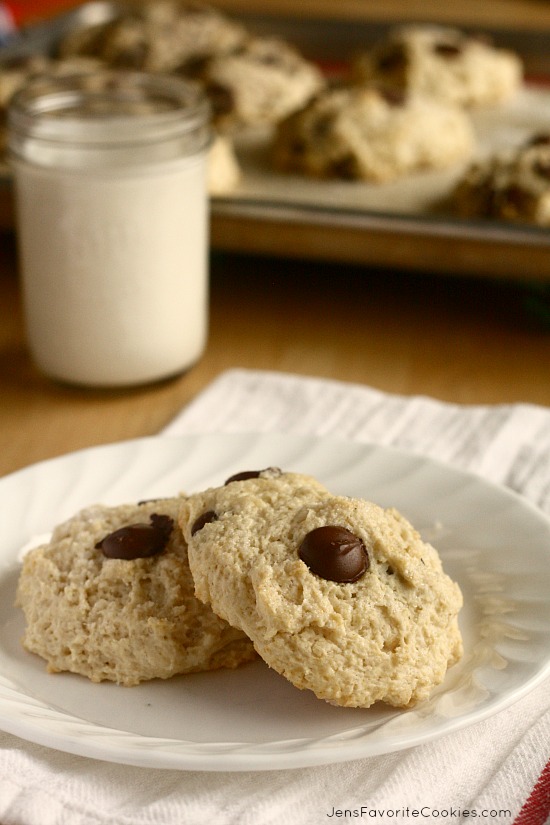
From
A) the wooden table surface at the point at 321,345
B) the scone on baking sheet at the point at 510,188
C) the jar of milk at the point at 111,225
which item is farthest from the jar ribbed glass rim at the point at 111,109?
the scone on baking sheet at the point at 510,188

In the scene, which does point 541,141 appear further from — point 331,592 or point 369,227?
point 331,592

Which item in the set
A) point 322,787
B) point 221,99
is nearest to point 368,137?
point 221,99

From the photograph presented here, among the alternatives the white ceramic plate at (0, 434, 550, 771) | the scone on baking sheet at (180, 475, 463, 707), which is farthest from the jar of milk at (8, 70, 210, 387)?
the scone on baking sheet at (180, 475, 463, 707)

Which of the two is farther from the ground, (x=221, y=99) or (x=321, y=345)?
(x=221, y=99)

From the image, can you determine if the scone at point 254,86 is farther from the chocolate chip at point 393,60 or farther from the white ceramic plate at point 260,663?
the white ceramic plate at point 260,663

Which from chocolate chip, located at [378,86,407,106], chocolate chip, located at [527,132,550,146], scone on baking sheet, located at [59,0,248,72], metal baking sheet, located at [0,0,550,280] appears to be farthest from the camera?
scone on baking sheet, located at [59,0,248,72]

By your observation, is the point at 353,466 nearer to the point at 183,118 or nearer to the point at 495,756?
the point at 495,756

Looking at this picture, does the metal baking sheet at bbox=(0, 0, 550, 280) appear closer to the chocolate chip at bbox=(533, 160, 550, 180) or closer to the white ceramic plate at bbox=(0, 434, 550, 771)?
the chocolate chip at bbox=(533, 160, 550, 180)
